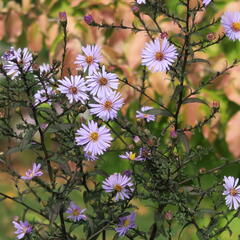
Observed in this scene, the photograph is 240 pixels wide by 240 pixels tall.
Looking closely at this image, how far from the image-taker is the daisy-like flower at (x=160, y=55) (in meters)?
1.32

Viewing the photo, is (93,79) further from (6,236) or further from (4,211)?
(4,211)

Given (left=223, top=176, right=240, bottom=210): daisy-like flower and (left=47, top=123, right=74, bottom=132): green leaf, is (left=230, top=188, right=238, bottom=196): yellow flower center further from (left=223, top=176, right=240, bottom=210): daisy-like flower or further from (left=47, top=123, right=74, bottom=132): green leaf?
(left=47, top=123, right=74, bottom=132): green leaf

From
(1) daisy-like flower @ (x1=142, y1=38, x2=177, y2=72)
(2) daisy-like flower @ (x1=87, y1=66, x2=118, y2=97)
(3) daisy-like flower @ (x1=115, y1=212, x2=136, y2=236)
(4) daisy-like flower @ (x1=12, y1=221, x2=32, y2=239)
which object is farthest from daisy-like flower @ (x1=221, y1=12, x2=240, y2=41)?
(4) daisy-like flower @ (x1=12, y1=221, x2=32, y2=239)

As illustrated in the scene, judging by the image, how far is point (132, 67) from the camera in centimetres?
273

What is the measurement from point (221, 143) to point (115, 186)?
50.8 inches

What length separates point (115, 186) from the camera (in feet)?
4.64

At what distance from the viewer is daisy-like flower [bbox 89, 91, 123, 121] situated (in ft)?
4.35

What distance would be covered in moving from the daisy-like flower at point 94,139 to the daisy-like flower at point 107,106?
0.10 ft

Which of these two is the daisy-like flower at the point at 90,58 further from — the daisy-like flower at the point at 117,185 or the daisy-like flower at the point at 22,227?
the daisy-like flower at the point at 22,227

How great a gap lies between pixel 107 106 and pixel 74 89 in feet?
0.32

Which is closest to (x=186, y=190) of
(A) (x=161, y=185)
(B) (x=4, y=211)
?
(A) (x=161, y=185)

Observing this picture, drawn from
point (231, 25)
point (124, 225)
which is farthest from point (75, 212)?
point (231, 25)

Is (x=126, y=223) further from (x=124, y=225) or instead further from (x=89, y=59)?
(x=89, y=59)

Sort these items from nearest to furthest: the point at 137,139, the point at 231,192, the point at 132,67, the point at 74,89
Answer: the point at 74,89
the point at 231,192
the point at 137,139
the point at 132,67
